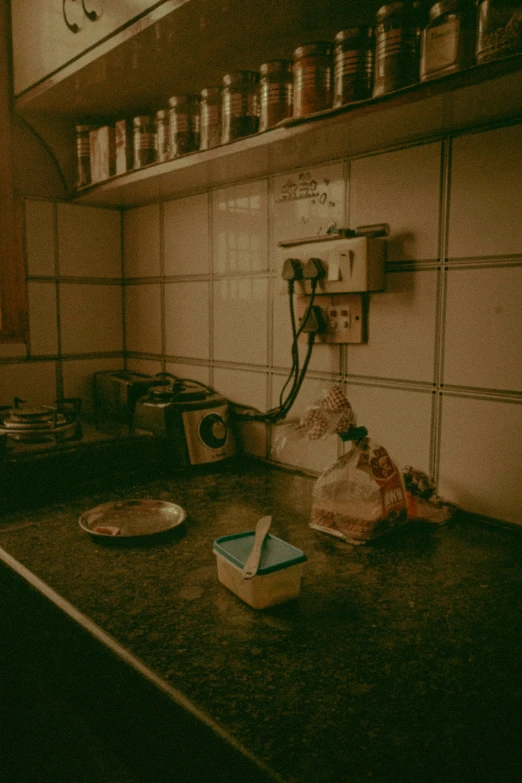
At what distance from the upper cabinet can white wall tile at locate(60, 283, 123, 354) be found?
0.59 metres

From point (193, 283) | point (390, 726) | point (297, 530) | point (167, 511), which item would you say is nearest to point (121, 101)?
point (193, 283)

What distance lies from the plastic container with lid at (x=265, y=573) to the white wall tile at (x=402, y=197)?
0.67 m

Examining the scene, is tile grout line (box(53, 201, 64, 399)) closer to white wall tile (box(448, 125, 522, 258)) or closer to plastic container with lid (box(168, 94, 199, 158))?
plastic container with lid (box(168, 94, 199, 158))

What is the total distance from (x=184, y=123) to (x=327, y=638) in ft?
3.80

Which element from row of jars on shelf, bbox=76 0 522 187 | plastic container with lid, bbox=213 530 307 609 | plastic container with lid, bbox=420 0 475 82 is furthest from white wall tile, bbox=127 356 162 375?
plastic container with lid, bbox=420 0 475 82

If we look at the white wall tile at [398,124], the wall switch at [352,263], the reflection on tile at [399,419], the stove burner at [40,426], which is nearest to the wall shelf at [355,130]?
the white wall tile at [398,124]

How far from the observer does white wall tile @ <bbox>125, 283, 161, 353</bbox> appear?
1881 millimetres

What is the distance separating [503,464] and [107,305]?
138cm

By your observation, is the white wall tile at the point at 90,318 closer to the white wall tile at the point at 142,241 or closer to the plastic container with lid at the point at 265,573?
the white wall tile at the point at 142,241

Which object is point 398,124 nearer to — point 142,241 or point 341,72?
point 341,72

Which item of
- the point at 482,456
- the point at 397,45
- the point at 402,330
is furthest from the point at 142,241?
the point at 482,456

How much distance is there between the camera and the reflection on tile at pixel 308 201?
1321 mm

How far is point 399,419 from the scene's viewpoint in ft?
4.06

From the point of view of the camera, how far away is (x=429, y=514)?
111cm
